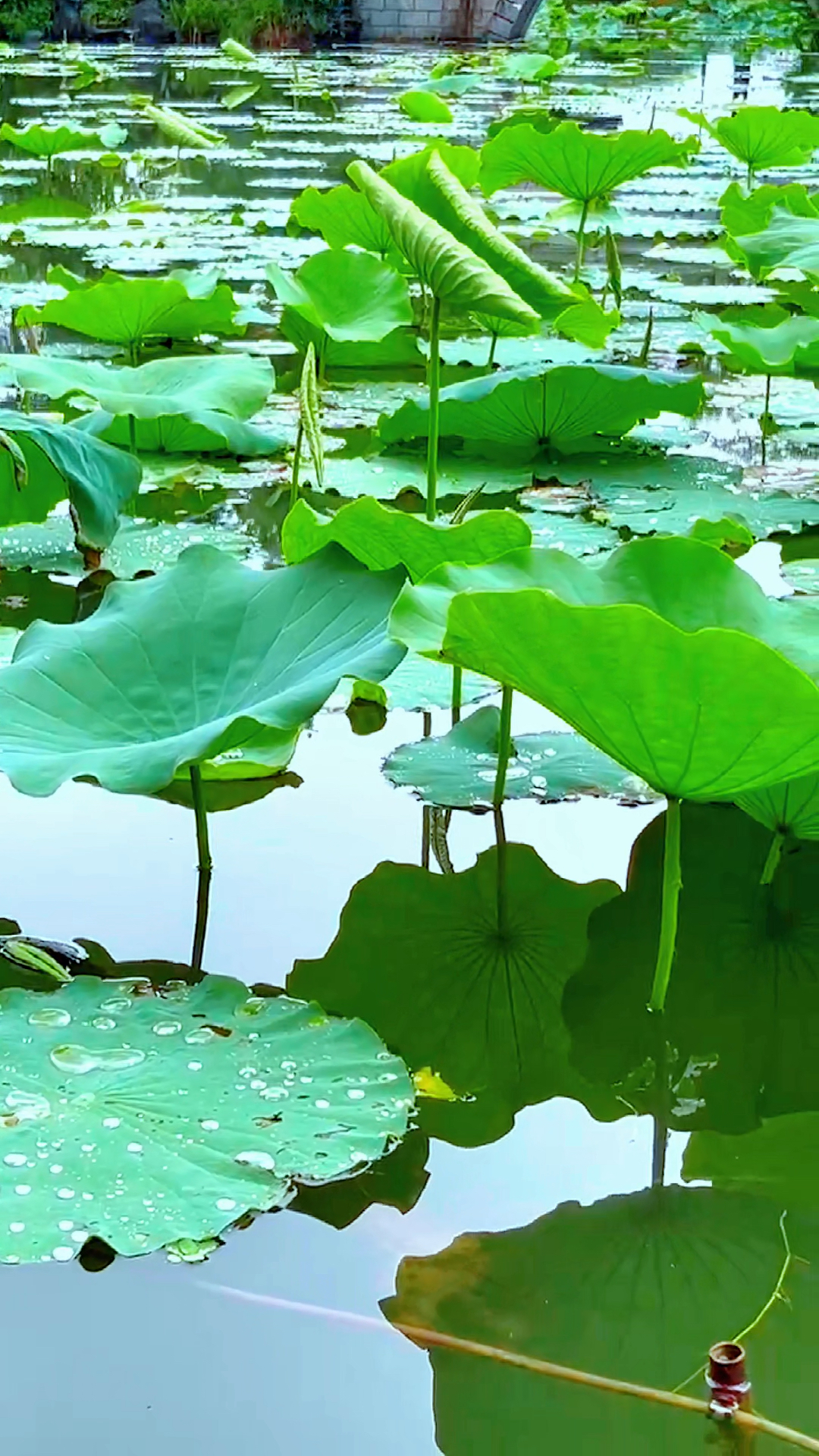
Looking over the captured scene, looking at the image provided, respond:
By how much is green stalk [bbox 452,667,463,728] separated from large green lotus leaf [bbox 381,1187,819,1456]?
2.25 feet

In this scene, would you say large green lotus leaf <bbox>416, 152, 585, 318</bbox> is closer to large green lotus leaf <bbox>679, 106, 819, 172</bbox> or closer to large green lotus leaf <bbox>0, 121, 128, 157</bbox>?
large green lotus leaf <bbox>679, 106, 819, 172</bbox>

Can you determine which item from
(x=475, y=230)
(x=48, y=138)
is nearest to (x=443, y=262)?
(x=475, y=230)

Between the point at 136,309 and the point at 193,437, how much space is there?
0.77 ft

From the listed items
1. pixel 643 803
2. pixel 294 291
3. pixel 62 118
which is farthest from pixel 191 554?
Result: pixel 62 118

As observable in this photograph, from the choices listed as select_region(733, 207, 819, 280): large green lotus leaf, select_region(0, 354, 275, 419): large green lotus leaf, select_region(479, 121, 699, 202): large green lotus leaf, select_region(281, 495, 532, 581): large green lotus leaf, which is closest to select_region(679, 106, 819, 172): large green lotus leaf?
select_region(479, 121, 699, 202): large green lotus leaf

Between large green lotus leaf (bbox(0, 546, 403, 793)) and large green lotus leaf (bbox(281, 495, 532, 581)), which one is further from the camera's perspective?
large green lotus leaf (bbox(281, 495, 532, 581))

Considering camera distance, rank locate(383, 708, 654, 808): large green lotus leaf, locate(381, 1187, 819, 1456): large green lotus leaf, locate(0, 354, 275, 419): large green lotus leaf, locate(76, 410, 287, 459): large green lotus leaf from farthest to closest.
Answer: locate(76, 410, 287, 459): large green lotus leaf → locate(0, 354, 275, 419): large green lotus leaf → locate(383, 708, 654, 808): large green lotus leaf → locate(381, 1187, 819, 1456): large green lotus leaf

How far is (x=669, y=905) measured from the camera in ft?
3.31

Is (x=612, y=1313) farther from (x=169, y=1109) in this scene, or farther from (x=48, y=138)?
Answer: (x=48, y=138)

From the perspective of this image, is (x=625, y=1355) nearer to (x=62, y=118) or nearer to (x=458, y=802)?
(x=458, y=802)

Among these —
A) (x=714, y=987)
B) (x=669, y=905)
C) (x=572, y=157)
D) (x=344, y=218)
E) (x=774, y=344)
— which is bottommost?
(x=714, y=987)

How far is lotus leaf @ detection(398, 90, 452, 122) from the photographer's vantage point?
17.8 ft

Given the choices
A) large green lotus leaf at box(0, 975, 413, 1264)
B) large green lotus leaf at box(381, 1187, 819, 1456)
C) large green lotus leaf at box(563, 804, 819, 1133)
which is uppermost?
large green lotus leaf at box(0, 975, 413, 1264)

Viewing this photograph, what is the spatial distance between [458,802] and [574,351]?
1614 millimetres
